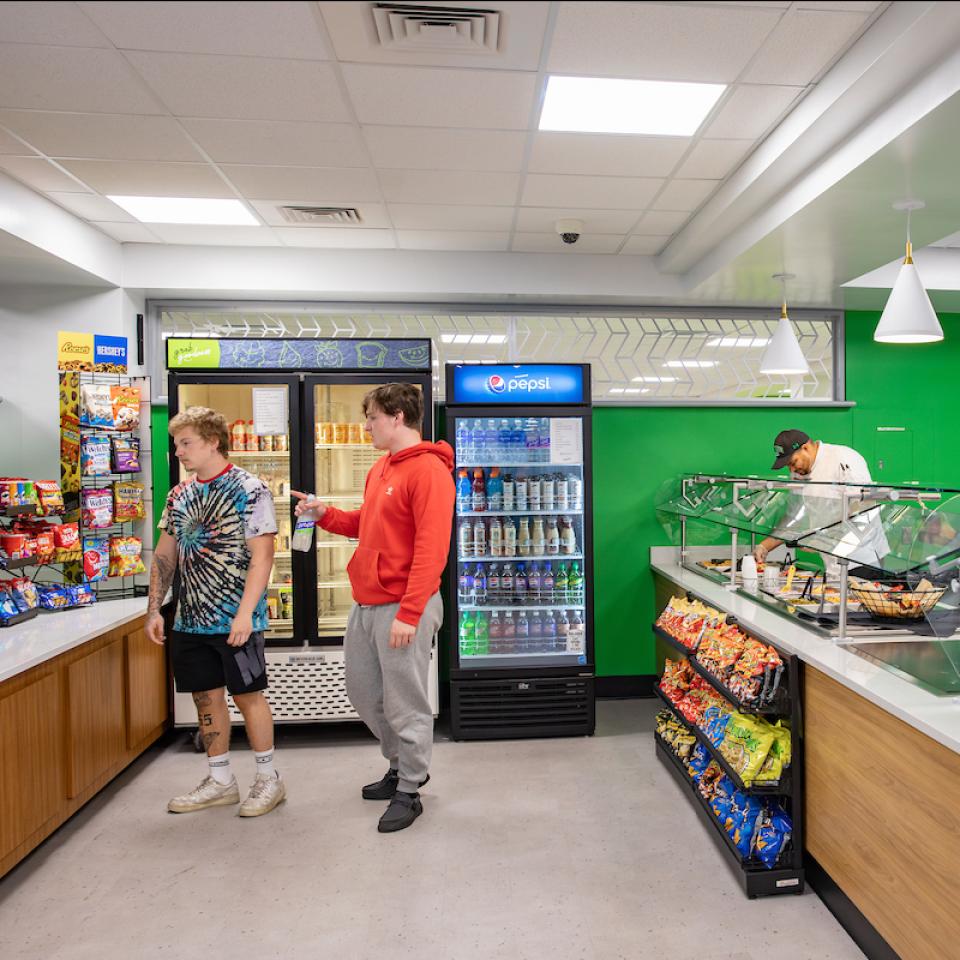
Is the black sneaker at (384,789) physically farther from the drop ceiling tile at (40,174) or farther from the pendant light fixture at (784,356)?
the drop ceiling tile at (40,174)

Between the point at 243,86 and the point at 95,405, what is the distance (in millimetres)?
2105

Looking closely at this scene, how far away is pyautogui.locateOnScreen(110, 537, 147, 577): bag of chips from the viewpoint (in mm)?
4105

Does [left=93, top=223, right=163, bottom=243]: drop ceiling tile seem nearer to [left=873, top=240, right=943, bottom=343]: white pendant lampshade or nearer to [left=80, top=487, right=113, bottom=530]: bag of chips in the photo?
[left=80, top=487, right=113, bottom=530]: bag of chips

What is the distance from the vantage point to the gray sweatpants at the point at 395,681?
325 centimetres

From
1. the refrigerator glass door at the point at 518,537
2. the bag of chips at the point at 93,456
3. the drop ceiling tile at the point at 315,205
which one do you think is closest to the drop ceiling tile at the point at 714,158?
the refrigerator glass door at the point at 518,537

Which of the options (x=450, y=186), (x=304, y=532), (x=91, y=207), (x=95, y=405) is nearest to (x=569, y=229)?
(x=450, y=186)

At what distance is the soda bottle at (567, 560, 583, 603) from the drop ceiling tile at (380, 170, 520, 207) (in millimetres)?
2254

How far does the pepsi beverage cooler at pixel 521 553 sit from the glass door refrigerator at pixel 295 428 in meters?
0.30

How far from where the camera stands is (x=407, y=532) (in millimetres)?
3250

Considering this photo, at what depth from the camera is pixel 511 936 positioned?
100 inches

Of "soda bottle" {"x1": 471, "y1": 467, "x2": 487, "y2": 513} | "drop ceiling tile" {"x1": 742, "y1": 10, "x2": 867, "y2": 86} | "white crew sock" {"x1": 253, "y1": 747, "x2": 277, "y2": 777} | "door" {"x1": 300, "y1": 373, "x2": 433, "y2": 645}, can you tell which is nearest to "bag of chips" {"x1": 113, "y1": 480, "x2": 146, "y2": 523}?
"door" {"x1": 300, "y1": 373, "x2": 433, "y2": 645}

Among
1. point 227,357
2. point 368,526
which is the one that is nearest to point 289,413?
point 227,357

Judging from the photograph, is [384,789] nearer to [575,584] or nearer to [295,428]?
[575,584]

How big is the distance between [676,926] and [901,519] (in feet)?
5.56
